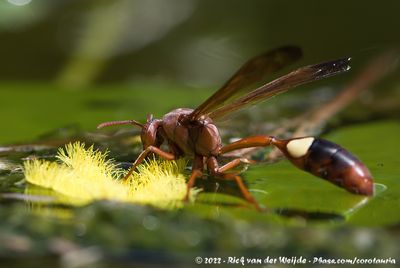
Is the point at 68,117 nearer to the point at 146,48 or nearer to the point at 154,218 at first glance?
the point at 146,48

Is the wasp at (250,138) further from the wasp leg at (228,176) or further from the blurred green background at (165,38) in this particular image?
the blurred green background at (165,38)

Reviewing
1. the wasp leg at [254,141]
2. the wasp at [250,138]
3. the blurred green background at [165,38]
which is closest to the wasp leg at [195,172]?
the wasp at [250,138]

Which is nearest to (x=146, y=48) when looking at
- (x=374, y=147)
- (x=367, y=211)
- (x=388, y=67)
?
(x=388, y=67)

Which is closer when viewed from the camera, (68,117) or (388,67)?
(68,117)

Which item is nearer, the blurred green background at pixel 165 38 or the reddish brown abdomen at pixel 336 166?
the reddish brown abdomen at pixel 336 166

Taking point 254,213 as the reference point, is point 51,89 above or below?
above

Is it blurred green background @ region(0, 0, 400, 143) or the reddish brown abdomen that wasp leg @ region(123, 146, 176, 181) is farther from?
blurred green background @ region(0, 0, 400, 143)
